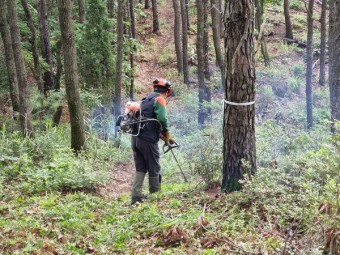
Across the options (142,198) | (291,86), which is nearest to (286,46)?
(291,86)

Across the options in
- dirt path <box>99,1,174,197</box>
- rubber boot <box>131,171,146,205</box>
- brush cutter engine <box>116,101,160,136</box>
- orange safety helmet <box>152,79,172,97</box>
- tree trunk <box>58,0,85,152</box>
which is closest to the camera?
brush cutter engine <box>116,101,160,136</box>

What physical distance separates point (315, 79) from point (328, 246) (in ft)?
71.7

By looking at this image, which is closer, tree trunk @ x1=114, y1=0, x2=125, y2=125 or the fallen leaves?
the fallen leaves

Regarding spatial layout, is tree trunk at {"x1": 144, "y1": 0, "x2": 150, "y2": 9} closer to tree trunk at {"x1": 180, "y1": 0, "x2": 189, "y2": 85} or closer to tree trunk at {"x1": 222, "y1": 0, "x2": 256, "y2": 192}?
tree trunk at {"x1": 180, "y1": 0, "x2": 189, "y2": 85}

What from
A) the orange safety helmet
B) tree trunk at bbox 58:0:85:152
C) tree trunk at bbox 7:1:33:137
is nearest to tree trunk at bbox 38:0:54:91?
tree trunk at bbox 7:1:33:137

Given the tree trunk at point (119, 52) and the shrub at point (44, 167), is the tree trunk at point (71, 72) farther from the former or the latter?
the tree trunk at point (119, 52)

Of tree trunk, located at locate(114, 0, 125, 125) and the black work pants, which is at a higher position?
tree trunk, located at locate(114, 0, 125, 125)

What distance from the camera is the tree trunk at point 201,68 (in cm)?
1662

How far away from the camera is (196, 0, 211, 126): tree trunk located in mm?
16625

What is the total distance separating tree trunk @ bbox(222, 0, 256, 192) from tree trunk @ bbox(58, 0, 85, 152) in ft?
16.8

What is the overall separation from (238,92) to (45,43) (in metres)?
14.0

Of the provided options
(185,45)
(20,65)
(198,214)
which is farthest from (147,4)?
(198,214)

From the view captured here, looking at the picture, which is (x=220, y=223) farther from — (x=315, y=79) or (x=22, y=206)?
(x=315, y=79)

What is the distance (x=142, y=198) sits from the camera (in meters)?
7.63
